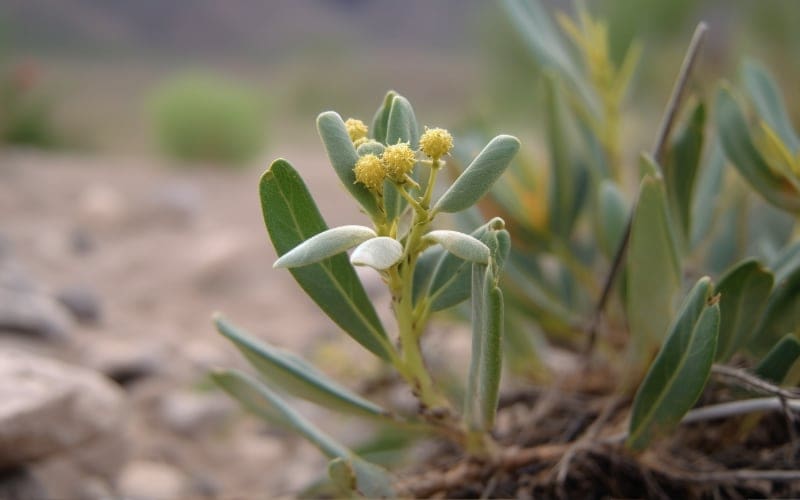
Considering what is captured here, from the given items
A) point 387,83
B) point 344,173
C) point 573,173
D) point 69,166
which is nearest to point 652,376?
point 344,173

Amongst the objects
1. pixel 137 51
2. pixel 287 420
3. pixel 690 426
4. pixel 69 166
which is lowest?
pixel 690 426

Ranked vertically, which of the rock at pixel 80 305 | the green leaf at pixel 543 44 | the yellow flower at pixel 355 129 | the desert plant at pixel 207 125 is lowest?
the yellow flower at pixel 355 129

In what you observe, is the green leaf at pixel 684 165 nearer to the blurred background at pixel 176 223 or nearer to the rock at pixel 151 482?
the blurred background at pixel 176 223

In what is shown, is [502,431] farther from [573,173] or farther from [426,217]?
[426,217]

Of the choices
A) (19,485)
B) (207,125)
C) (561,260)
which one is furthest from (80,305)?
(207,125)

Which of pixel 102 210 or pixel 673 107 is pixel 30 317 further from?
pixel 102 210

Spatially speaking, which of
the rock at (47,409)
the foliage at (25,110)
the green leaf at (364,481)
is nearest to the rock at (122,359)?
the rock at (47,409)

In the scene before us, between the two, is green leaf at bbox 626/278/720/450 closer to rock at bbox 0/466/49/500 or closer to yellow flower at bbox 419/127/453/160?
yellow flower at bbox 419/127/453/160
